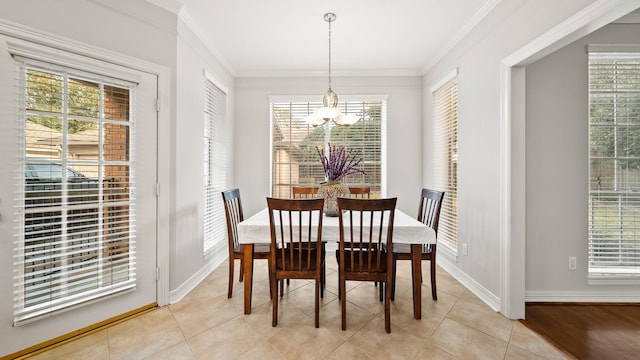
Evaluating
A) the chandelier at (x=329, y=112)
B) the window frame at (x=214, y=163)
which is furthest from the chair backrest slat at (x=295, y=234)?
the window frame at (x=214, y=163)

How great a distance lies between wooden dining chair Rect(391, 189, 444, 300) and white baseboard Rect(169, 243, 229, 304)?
1.99m

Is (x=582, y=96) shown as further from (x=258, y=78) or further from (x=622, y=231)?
(x=258, y=78)

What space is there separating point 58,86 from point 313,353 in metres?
2.53

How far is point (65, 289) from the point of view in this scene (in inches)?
72.4

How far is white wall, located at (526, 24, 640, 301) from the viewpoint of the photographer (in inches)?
92.0

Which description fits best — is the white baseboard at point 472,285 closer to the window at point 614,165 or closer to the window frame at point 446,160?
the window frame at point 446,160

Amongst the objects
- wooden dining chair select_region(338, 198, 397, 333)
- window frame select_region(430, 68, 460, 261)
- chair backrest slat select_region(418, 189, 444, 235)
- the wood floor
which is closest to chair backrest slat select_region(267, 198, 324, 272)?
wooden dining chair select_region(338, 198, 397, 333)

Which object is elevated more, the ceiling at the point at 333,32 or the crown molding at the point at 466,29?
the ceiling at the point at 333,32

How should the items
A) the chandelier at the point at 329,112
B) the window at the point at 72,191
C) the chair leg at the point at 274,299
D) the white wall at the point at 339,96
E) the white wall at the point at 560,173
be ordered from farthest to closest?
the white wall at the point at 339,96, the chandelier at the point at 329,112, the white wall at the point at 560,173, the chair leg at the point at 274,299, the window at the point at 72,191

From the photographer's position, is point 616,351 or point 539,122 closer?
point 616,351

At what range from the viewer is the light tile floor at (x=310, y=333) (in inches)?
67.8

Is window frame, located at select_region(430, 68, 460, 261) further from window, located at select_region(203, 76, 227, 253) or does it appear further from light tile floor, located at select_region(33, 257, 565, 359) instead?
window, located at select_region(203, 76, 227, 253)

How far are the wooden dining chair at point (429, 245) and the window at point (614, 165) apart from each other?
1.39 metres

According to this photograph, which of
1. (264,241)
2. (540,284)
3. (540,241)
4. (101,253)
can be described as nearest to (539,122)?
(540,241)
